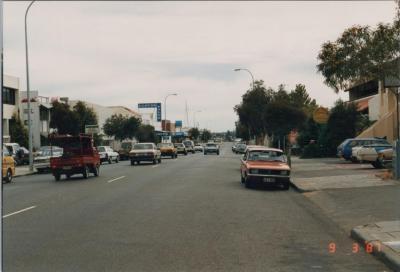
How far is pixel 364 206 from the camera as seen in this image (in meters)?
13.8

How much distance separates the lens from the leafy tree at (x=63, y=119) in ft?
211

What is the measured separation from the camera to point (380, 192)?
1627 centimetres

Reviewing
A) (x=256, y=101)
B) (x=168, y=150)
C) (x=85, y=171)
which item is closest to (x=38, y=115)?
(x=168, y=150)

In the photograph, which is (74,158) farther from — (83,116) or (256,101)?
(83,116)

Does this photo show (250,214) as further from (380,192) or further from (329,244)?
(380,192)

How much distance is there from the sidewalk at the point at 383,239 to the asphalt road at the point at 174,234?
7.1 inches

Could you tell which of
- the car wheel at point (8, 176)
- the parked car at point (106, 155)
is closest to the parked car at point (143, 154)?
the parked car at point (106, 155)

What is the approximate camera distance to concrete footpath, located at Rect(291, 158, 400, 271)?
8.77 metres

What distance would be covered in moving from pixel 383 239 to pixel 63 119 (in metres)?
58.4

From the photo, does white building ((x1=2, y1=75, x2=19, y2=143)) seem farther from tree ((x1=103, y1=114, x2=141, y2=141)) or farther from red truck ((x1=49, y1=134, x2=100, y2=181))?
Result: red truck ((x1=49, y1=134, x2=100, y2=181))

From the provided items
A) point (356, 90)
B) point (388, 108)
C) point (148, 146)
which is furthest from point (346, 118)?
point (356, 90)

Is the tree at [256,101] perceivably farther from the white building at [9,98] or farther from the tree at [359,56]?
the tree at [359,56]

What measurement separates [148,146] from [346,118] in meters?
16.1
